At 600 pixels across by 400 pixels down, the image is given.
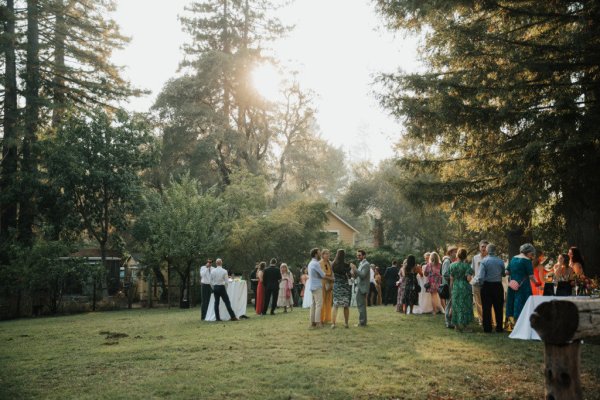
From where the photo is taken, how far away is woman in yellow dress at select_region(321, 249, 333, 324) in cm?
1395

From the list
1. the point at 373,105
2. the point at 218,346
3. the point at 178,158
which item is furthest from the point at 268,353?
the point at 178,158

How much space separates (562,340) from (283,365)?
16.1 feet

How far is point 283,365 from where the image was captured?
8.66m

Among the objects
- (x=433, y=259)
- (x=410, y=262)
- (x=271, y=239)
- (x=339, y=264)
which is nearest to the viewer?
(x=339, y=264)

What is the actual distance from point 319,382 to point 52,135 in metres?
24.1

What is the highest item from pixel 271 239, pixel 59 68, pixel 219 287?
pixel 59 68

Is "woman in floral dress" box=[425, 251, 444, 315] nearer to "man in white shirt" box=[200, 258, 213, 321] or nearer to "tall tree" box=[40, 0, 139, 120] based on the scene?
"man in white shirt" box=[200, 258, 213, 321]

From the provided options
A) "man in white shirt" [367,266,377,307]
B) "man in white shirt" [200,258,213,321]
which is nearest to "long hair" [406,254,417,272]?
"man in white shirt" [200,258,213,321]

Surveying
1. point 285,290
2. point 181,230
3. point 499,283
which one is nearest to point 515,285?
point 499,283

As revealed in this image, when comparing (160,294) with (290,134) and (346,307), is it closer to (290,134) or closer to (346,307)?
(290,134)

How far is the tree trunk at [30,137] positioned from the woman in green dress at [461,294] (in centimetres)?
2016

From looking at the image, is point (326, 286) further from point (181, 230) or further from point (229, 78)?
point (229, 78)

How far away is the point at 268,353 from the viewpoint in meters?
9.90

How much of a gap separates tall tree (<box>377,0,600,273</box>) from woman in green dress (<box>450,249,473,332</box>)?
1683mm
